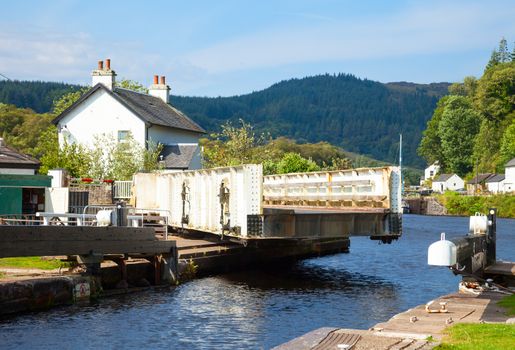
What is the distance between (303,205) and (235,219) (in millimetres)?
11141

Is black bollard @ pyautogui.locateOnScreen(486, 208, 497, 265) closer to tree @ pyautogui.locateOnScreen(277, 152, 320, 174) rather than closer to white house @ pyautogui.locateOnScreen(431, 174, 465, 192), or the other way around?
tree @ pyautogui.locateOnScreen(277, 152, 320, 174)

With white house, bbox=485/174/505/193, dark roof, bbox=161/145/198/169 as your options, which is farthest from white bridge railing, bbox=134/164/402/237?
white house, bbox=485/174/505/193

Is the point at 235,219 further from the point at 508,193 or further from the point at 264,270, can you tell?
the point at 508,193

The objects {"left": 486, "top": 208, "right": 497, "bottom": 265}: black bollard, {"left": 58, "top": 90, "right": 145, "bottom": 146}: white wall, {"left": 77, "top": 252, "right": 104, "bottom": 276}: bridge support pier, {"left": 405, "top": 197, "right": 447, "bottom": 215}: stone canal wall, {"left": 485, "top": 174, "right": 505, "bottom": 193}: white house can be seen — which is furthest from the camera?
{"left": 485, "top": 174, "right": 505, "bottom": 193}: white house

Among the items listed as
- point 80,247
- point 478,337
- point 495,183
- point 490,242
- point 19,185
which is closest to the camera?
point 478,337

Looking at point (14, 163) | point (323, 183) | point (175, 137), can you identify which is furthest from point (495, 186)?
point (14, 163)

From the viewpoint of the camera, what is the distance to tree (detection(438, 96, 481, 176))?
174 metres

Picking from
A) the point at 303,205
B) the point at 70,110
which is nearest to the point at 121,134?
the point at 70,110

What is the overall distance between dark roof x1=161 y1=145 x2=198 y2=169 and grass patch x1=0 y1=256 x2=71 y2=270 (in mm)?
38998

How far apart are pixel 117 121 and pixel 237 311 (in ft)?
156

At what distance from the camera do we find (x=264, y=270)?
39.1 meters

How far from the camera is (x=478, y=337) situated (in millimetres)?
14305

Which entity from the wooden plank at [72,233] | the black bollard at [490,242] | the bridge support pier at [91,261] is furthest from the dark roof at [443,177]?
the bridge support pier at [91,261]

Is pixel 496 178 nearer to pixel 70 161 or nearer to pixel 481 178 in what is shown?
pixel 481 178
